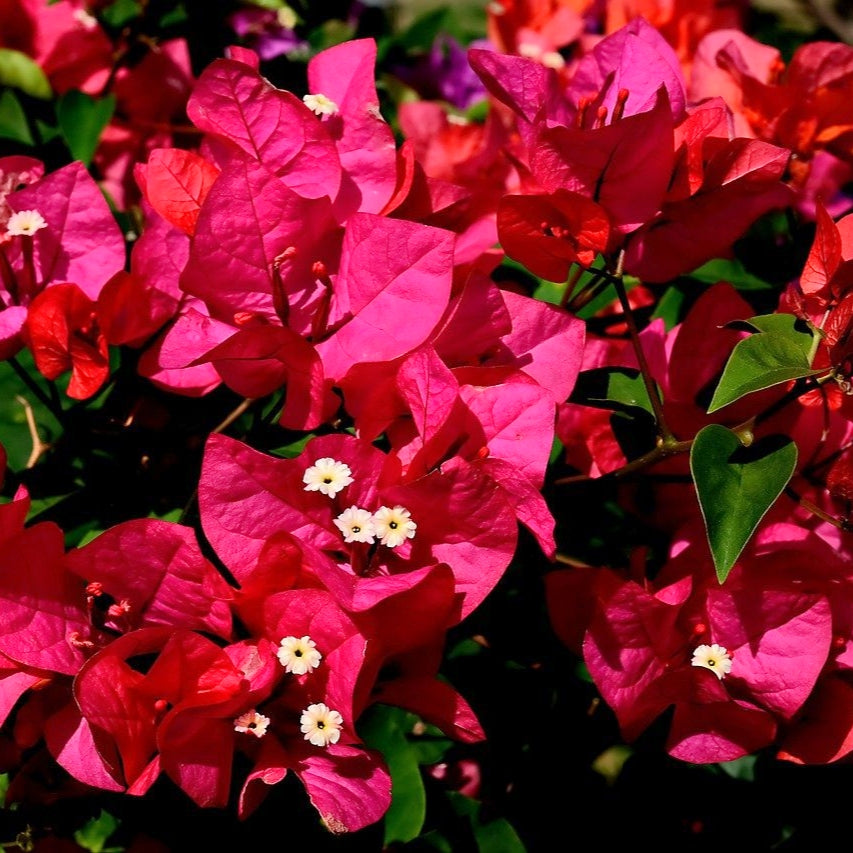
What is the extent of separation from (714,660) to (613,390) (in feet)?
0.71

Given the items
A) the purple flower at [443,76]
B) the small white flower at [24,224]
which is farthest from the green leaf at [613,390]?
the purple flower at [443,76]

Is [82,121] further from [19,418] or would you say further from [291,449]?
[291,449]

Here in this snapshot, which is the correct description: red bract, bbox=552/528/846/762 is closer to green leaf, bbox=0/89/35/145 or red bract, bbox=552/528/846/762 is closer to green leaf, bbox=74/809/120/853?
green leaf, bbox=74/809/120/853

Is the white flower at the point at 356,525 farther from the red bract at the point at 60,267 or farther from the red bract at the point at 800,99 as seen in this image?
the red bract at the point at 800,99

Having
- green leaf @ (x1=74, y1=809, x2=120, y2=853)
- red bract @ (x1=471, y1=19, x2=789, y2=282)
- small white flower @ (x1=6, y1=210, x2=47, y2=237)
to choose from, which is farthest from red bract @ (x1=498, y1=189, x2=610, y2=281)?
green leaf @ (x1=74, y1=809, x2=120, y2=853)

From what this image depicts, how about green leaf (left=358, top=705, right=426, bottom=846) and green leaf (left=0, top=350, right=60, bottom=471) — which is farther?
green leaf (left=0, top=350, right=60, bottom=471)

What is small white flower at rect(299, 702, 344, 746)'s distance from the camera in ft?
1.98

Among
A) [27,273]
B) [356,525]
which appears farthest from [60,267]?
[356,525]

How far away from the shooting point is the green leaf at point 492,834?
32.7 inches

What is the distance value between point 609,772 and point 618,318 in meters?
0.62

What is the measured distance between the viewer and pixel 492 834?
841mm

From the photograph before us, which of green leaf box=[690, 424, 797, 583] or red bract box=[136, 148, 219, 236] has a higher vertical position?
red bract box=[136, 148, 219, 236]

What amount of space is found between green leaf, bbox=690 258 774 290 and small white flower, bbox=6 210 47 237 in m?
0.64

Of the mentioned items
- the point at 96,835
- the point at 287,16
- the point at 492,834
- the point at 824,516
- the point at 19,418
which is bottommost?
the point at 96,835
